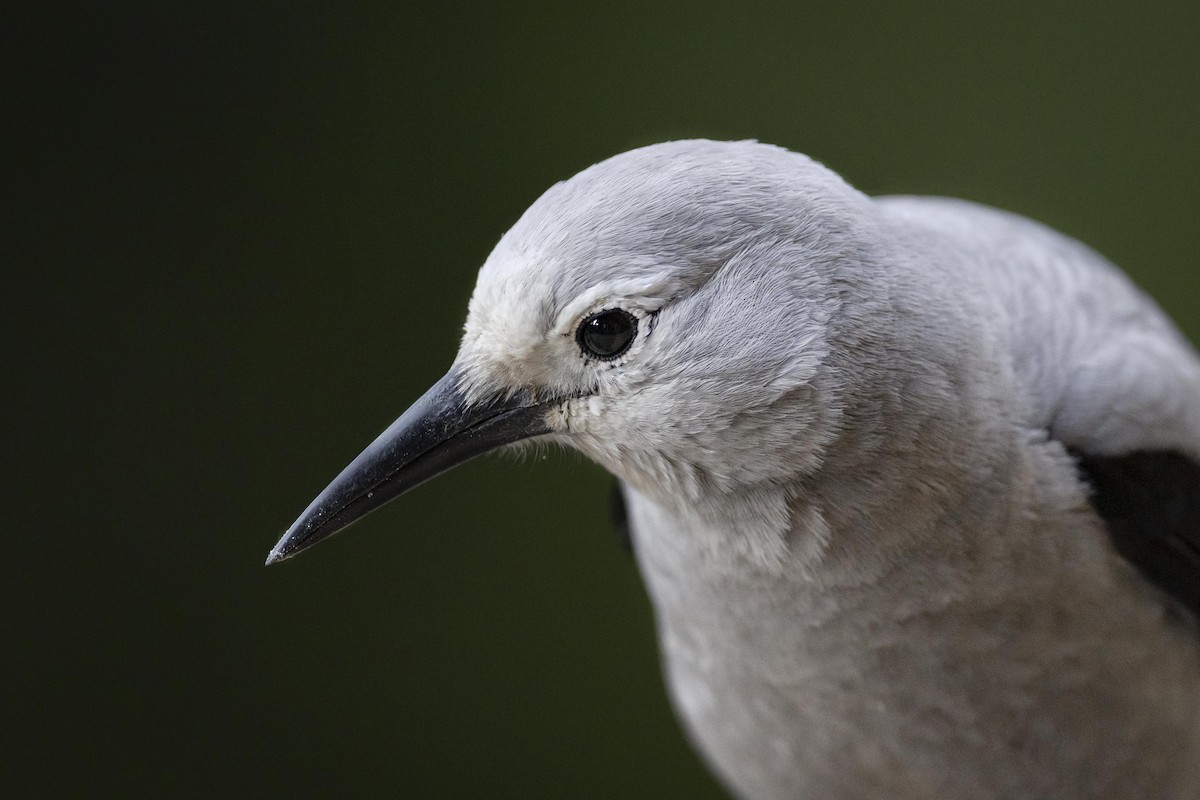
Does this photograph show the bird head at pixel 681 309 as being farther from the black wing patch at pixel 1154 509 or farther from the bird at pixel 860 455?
the black wing patch at pixel 1154 509

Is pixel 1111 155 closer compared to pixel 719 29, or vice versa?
pixel 719 29

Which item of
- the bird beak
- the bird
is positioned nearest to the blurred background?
the bird

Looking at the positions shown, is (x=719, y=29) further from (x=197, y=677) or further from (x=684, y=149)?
(x=197, y=677)

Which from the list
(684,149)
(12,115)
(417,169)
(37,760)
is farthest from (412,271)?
(684,149)

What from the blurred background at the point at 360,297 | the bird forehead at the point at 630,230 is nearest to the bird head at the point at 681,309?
the bird forehead at the point at 630,230

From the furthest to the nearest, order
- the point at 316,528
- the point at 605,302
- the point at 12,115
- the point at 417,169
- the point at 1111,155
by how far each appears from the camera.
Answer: the point at 1111,155 → the point at 417,169 → the point at 12,115 → the point at 316,528 → the point at 605,302

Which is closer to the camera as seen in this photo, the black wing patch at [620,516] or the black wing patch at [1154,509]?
the black wing patch at [1154,509]
